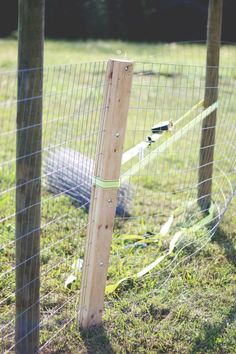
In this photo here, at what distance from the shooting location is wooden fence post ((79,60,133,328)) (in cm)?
299

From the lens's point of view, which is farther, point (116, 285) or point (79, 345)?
point (116, 285)

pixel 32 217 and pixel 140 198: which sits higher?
pixel 32 217

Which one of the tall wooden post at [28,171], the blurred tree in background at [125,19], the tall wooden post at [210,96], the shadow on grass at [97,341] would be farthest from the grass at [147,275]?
the blurred tree in background at [125,19]

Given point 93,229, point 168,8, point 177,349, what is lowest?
point 177,349

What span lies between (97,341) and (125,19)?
16618mm

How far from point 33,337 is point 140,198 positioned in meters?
2.59

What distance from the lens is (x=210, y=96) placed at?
479cm

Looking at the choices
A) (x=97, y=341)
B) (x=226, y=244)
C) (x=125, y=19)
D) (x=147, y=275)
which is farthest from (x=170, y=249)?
(x=125, y=19)

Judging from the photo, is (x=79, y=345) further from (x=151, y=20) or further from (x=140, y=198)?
(x=151, y=20)

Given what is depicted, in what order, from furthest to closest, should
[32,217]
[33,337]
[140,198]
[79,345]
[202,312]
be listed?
[140,198] < [202,312] < [79,345] < [33,337] < [32,217]

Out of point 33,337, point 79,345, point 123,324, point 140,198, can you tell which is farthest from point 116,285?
point 140,198

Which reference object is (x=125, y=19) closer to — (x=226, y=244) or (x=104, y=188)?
(x=226, y=244)

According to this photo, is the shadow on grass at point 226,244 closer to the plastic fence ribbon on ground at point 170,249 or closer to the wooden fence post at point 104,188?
the plastic fence ribbon on ground at point 170,249

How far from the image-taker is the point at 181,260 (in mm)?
4188
